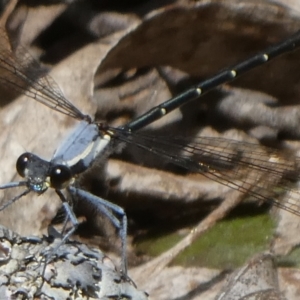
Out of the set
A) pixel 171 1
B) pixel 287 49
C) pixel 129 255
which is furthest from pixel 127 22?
pixel 129 255

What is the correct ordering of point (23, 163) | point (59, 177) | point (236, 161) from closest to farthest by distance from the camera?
point (23, 163)
point (59, 177)
point (236, 161)

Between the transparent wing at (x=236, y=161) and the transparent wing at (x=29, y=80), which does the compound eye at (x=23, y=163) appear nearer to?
the transparent wing at (x=29, y=80)

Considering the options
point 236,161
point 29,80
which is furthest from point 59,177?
point 236,161

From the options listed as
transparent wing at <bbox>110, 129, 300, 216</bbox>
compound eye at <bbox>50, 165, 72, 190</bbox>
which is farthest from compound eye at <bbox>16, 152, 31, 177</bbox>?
transparent wing at <bbox>110, 129, 300, 216</bbox>

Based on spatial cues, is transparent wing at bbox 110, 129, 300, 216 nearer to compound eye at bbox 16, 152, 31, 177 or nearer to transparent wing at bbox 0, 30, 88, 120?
transparent wing at bbox 0, 30, 88, 120

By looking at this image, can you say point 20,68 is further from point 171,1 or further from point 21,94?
point 171,1

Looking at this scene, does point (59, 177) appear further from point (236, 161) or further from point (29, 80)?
point (236, 161)
